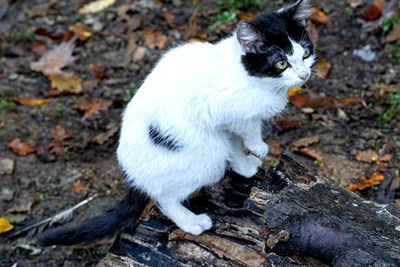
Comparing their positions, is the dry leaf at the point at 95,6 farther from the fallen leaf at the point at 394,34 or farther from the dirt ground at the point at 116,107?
the fallen leaf at the point at 394,34

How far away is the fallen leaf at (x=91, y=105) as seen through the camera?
3955mm

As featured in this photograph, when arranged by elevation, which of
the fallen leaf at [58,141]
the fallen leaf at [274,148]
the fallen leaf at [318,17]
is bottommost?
the fallen leaf at [58,141]

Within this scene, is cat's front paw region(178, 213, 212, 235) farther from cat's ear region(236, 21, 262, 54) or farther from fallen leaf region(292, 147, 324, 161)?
fallen leaf region(292, 147, 324, 161)

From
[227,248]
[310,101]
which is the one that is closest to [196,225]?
[227,248]

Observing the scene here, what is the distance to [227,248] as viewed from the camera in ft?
7.43

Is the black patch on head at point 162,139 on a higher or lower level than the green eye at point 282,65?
lower

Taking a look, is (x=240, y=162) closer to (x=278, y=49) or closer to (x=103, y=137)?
(x=278, y=49)

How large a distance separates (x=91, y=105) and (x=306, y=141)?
207 cm

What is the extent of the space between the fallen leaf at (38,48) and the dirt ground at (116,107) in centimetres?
2

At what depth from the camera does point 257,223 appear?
2.32 m

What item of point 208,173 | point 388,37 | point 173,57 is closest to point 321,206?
point 208,173

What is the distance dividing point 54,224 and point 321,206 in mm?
2060

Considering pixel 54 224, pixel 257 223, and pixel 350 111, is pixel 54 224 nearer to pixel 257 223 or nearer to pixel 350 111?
pixel 257 223

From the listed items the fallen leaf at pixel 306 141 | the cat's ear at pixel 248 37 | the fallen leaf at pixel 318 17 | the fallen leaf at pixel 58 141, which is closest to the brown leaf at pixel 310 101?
the fallen leaf at pixel 306 141
